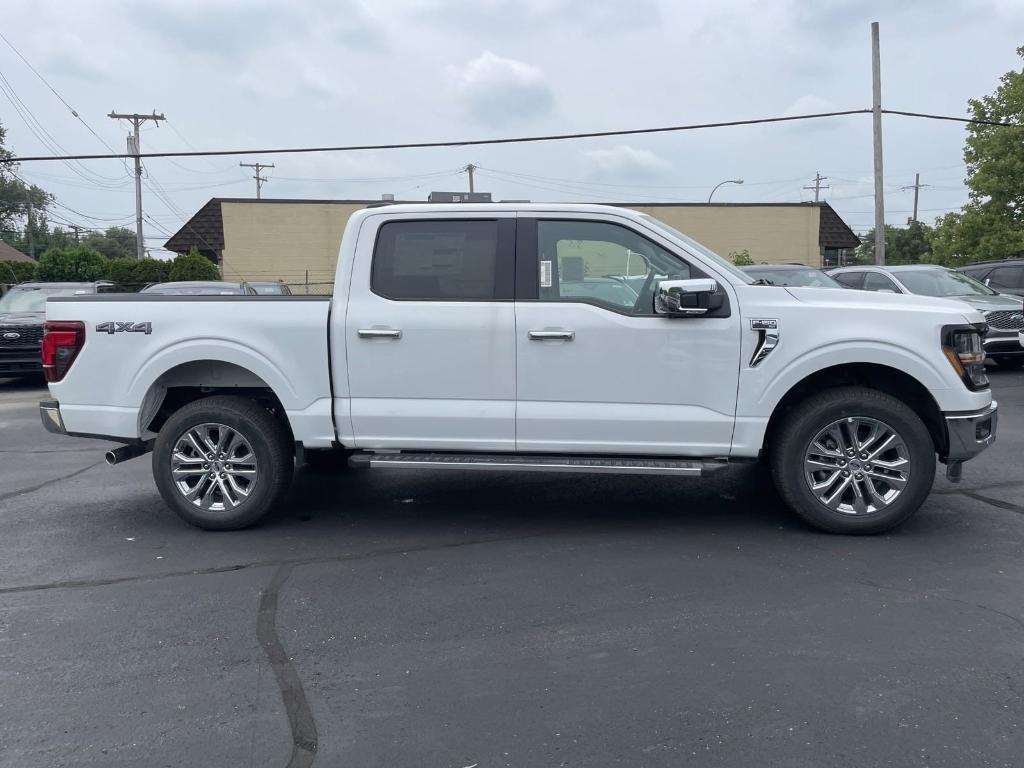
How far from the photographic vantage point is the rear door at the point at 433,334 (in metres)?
5.59

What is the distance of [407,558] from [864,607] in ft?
8.19

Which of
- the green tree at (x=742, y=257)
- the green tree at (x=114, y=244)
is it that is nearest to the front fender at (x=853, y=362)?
the green tree at (x=742, y=257)

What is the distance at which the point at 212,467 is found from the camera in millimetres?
5918

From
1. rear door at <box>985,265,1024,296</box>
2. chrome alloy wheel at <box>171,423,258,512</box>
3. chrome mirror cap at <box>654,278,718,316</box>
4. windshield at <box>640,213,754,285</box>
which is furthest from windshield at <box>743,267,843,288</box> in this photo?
chrome alloy wheel at <box>171,423,258,512</box>

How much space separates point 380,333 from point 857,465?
3.00 m

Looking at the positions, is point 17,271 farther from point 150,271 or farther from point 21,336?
point 21,336

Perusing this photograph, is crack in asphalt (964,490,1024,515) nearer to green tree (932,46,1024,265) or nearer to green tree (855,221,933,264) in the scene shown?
green tree (932,46,1024,265)

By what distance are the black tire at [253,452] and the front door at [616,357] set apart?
1.59 meters

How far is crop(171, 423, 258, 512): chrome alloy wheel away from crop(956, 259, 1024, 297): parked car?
1431 cm

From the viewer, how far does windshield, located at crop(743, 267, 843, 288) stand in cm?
1332

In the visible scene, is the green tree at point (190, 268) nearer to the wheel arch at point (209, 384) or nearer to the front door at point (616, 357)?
the wheel arch at point (209, 384)

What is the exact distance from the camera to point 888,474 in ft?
18.0

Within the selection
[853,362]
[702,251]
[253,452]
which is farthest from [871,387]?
[253,452]

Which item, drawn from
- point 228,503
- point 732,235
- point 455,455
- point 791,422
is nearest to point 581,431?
point 455,455
